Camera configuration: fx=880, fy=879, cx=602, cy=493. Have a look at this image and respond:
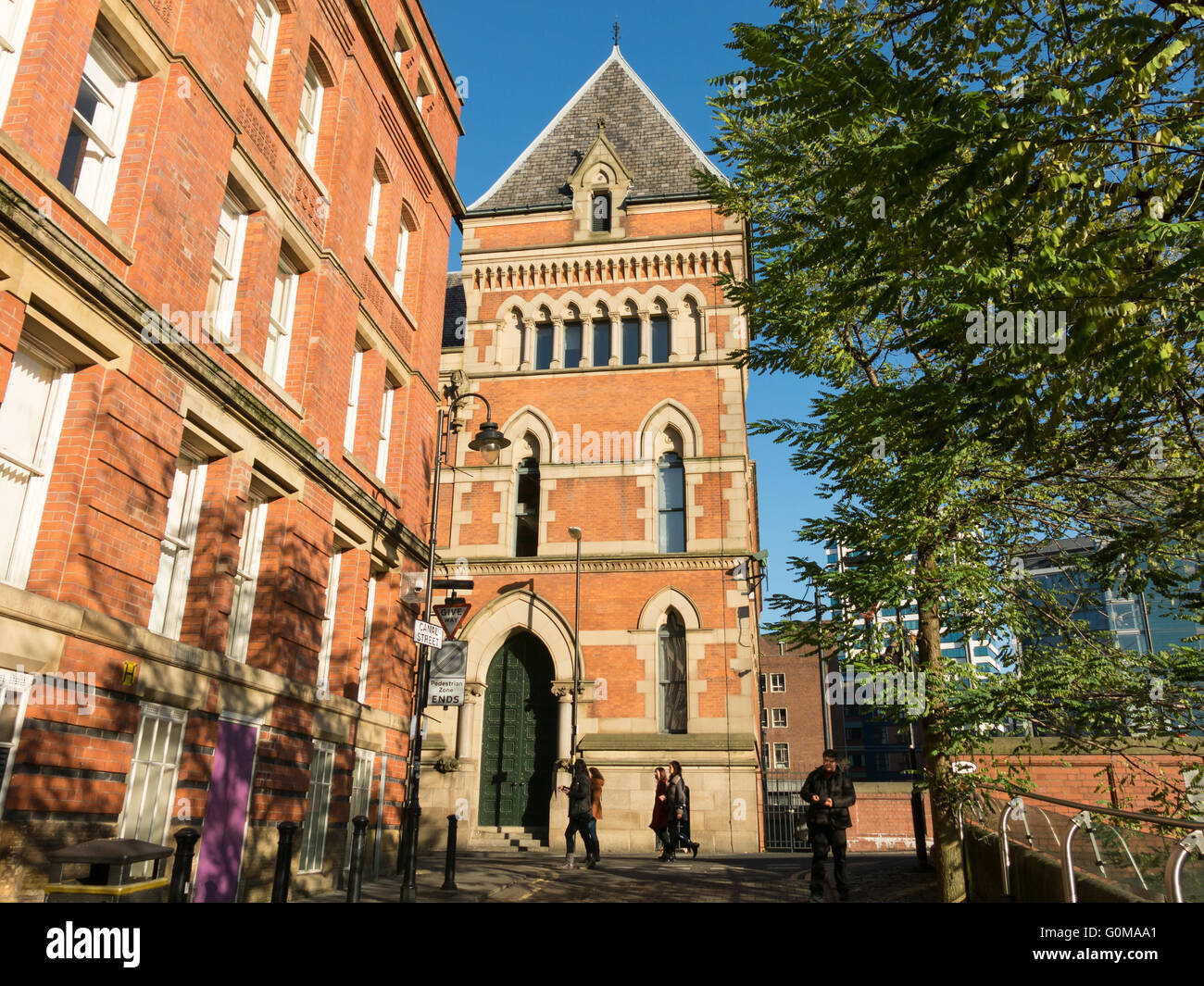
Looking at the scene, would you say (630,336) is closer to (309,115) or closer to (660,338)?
(660,338)

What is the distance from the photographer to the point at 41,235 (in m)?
7.65

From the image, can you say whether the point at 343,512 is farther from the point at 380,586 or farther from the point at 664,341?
the point at 664,341

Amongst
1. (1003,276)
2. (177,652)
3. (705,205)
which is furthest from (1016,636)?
(705,205)

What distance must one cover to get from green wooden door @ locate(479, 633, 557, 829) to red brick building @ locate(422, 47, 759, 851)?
52 millimetres

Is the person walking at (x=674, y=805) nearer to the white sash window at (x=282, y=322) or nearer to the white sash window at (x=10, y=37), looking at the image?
the white sash window at (x=282, y=322)

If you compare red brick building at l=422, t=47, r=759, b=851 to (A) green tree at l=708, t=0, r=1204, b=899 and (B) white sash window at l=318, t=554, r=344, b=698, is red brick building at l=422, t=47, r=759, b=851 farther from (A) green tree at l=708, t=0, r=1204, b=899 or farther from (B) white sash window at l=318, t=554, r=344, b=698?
(A) green tree at l=708, t=0, r=1204, b=899

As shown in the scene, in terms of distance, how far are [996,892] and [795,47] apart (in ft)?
28.6

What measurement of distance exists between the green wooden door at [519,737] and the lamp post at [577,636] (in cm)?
113

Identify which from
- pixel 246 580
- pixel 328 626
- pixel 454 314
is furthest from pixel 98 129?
pixel 454 314

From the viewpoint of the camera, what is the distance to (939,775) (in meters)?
11.4

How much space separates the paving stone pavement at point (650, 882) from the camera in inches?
463

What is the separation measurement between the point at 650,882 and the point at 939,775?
4.83 metres

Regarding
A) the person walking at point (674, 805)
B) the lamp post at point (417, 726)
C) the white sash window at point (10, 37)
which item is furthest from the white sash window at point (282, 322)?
the person walking at point (674, 805)
